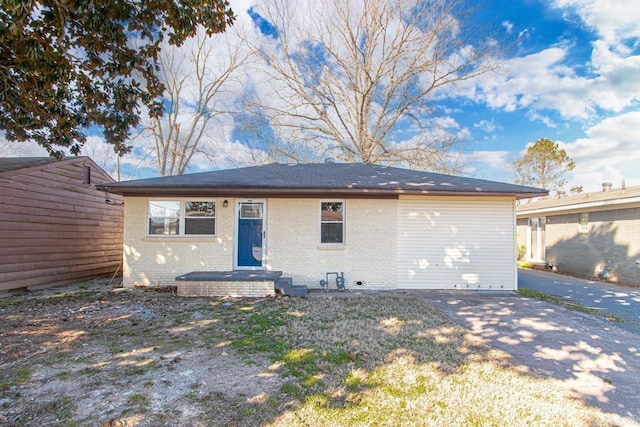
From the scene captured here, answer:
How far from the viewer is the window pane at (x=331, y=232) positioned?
343 inches

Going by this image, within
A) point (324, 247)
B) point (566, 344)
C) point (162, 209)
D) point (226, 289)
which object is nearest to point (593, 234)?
point (566, 344)

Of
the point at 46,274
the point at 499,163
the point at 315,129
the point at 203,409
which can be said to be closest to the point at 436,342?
the point at 203,409

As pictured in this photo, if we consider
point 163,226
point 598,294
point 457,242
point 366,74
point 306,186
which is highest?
point 366,74

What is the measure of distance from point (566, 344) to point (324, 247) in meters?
5.40

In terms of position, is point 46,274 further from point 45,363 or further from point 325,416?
point 325,416

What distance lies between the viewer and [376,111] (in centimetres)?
1950

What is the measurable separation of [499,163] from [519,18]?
51.0 ft

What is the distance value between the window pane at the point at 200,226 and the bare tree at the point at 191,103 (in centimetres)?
1596

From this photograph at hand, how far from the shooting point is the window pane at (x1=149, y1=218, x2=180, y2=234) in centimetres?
866

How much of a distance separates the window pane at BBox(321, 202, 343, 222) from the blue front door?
1.73 m

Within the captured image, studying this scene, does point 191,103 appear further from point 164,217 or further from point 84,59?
point 84,59

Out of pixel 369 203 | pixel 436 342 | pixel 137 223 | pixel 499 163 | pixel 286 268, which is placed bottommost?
pixel 436 342

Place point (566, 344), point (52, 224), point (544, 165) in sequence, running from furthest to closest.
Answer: point (544, 165) → point (52, 224) → point (566, 344)

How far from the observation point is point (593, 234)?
1251 cm
